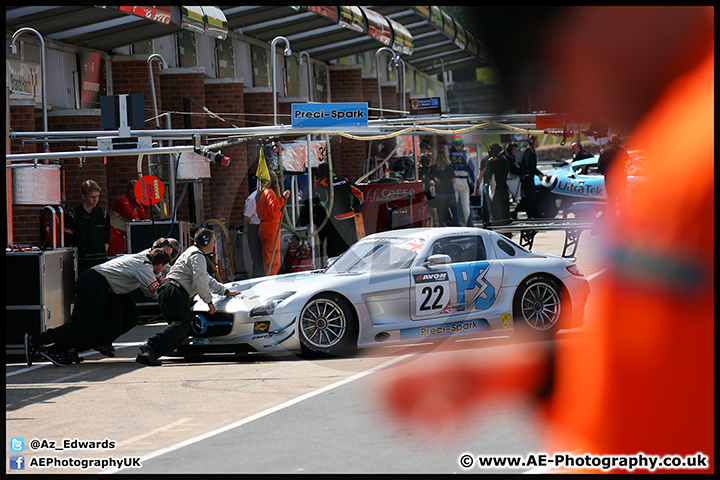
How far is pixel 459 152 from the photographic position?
22.2 meters

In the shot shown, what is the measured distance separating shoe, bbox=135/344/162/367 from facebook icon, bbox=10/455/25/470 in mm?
3916

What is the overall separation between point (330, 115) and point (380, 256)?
6.89 feet

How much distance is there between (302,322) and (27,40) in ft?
25.1

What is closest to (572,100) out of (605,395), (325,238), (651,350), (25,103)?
(651,350)

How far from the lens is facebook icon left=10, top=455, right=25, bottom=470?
5328 millimetres

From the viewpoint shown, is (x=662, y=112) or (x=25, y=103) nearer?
(x=662, y=112)

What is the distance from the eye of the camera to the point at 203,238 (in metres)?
9.88

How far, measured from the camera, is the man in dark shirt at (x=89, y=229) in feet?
40.1

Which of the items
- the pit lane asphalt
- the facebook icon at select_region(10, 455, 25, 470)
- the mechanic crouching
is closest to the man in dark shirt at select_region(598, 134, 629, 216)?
the pit lane asphalt

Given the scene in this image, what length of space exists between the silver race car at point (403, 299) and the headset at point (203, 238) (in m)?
→ 0.61

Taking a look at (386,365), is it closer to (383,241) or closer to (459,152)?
(383,241)

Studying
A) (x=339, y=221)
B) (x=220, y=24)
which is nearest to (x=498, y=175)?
(x=339, y=221)

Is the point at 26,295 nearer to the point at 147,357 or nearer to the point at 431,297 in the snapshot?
the point at 147,357

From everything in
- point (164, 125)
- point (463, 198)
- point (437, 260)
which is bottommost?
point (437, 260)
